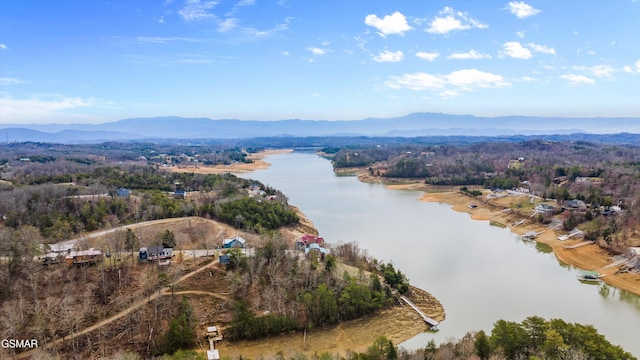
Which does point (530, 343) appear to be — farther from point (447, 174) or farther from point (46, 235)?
point (447, 174)

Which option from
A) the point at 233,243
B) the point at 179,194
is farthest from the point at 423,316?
the point at 179,194

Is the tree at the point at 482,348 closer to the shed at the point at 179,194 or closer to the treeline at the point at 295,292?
the treeline at the point at 295,292

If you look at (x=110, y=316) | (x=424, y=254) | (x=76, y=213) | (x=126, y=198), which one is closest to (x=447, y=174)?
(x=424, y=254)

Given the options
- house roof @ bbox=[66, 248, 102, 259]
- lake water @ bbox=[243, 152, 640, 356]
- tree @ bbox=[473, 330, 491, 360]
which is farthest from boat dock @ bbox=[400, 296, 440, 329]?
house roof @ bbox=[66, 248, 102, 259]

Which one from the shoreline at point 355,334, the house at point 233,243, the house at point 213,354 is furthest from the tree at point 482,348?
the house at point 233,243

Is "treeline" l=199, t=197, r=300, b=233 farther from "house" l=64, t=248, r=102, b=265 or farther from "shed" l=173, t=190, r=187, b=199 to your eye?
"house" l=64, t=248, r=102, b=265

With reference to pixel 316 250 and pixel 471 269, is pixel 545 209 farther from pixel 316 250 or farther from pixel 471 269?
pixel 316 250
